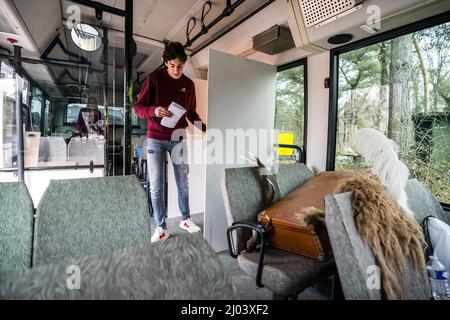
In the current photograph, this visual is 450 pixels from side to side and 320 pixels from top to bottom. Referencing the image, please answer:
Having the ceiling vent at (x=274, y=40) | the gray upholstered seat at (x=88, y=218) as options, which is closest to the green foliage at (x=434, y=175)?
the ceiling vent at (x=274, y=40)

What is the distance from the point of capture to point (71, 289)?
0.44 m

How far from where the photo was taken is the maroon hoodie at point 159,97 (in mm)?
2021

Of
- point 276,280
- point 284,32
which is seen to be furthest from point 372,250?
point 284,32

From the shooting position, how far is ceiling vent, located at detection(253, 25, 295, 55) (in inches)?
91.4

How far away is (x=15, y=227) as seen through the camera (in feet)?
3.02

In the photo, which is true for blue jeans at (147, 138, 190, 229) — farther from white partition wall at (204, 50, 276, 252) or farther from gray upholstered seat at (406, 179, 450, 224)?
gray upholstered seat at (406, 179, 450, 224)

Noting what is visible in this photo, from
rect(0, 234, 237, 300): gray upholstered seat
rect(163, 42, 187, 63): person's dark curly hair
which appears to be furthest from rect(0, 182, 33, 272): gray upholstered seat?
rect(163, 42, 187, 63): person's dark curly hair

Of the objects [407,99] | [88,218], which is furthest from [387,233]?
[407,99]

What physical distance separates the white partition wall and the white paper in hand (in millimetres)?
294

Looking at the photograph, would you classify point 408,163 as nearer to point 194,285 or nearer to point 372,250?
point 372,250

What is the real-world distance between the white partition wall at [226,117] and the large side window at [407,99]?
0.81 meters

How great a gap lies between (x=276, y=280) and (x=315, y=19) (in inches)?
70.0

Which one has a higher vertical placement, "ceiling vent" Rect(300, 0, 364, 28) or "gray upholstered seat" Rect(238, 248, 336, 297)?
"ceiling vent" Rect(300, 0, 364, 28)

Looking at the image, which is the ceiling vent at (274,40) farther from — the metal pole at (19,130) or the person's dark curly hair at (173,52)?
the metal pole at (19,130)
